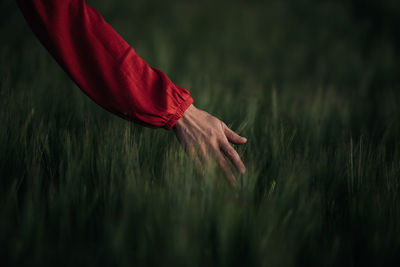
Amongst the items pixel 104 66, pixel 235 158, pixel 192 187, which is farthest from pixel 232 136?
pixel 104 66

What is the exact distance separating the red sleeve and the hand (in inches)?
2.8

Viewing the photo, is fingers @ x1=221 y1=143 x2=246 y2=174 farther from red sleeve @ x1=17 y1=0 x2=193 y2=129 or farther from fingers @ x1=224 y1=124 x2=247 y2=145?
red sleeve @ x1=17 y1=0 x2=193 y2=129

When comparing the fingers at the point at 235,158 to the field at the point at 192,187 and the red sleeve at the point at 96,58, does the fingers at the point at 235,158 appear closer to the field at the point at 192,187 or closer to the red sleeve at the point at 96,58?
the field at the point at 192,187

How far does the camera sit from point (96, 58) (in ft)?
2.29

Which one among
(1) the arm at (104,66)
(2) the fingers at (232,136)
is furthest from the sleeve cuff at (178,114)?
(2) the fingers at (232,136)

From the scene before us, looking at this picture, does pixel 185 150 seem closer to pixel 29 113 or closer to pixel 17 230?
pixel 17 230

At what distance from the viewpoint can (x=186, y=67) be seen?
1.97 m

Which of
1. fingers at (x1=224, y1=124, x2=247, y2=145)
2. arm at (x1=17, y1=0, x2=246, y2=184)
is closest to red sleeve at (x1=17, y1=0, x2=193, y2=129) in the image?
arm at (x1=17, y1=0, x2=246, y2=184)

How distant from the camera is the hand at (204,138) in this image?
29.1 inches

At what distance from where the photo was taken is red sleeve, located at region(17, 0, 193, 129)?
686 mm

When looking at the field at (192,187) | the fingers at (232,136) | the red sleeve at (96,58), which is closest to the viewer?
the field at (192,187)

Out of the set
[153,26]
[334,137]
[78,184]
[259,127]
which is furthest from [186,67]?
[78,184]

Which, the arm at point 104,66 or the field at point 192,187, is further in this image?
the arm at point 104,66

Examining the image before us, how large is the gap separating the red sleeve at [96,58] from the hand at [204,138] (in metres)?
0.07
